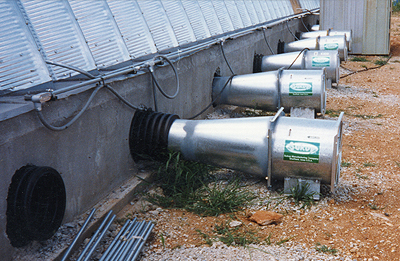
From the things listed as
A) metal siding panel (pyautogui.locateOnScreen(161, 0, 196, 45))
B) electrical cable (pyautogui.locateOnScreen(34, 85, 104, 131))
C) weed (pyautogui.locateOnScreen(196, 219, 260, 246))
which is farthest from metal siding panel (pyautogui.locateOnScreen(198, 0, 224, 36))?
weed (pyautogui.locateOnScreen(196, 219, 260, 246))

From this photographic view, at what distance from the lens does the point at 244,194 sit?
15.5 ft

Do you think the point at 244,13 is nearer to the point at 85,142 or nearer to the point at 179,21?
the point at 179,21

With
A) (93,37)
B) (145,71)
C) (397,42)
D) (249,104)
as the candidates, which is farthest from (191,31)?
(397,42)

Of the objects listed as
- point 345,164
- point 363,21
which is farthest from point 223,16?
point 363,21

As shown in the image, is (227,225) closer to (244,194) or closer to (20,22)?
(244,194)

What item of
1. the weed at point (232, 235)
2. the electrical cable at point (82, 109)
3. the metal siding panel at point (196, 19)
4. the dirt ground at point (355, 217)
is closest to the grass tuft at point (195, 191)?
the dirt ground at point (355, 217)

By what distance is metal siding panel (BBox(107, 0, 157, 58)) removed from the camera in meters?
5.22

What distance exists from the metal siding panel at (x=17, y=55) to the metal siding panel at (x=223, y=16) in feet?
17.9

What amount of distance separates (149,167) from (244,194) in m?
1.28

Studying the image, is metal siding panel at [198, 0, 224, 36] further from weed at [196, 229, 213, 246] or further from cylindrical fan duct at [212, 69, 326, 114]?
weed at [196, 229, 213, 246]

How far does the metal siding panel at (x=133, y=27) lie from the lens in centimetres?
522

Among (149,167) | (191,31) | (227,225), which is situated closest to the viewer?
(227,225)

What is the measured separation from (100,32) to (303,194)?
2918 mm

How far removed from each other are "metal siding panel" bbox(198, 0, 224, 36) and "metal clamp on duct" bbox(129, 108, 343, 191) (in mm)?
3402
